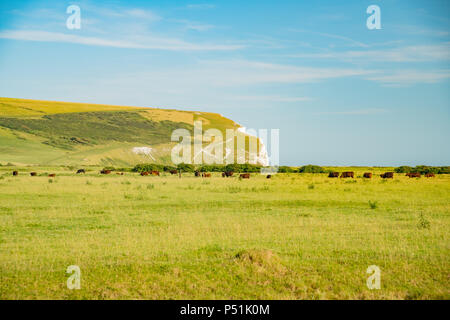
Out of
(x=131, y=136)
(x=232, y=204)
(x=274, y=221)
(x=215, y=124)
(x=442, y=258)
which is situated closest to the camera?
(x=442, y=258)

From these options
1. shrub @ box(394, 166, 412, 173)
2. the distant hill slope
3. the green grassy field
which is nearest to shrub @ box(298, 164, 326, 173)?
shrub @ box(394, 166, 412, 173)

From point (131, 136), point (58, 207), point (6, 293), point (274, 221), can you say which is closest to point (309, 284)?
point (6, 293)

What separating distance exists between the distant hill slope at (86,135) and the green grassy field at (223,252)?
229 feet

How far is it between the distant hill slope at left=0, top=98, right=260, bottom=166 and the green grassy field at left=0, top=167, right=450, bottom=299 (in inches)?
2750

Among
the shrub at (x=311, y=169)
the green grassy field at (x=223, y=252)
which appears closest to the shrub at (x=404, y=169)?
the shrub at (x=311, y=169)

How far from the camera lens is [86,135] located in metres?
104

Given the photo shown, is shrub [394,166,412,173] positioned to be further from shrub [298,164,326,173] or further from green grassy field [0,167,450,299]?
green grassy field [0,167,450,299]

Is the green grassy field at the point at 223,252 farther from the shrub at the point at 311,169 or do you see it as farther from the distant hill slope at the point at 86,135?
the distant hill slope at the point at 86,135

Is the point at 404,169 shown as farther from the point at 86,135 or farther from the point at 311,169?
the point at 86,135

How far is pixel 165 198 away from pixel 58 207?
578 cm

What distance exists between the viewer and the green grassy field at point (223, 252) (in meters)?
8.02

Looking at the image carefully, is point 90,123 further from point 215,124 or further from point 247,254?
point 247,254

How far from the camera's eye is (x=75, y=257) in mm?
10258

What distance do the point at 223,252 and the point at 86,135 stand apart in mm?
98848
